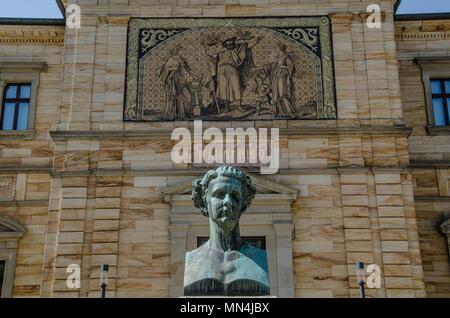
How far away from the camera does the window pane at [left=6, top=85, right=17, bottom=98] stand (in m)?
19.6

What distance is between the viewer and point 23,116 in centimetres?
1939

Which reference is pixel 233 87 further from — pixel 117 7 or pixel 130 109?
pixel 117 7

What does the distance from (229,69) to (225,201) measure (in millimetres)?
11782

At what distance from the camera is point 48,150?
18750mm

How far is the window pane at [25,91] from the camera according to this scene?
64.3 ft

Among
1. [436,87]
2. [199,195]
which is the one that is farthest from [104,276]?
[436,87]

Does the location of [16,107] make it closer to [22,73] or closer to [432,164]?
[22,73]

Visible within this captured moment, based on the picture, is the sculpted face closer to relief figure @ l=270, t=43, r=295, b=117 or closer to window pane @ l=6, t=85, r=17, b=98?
relief figure @ l=270, t=43, r=295, b=117

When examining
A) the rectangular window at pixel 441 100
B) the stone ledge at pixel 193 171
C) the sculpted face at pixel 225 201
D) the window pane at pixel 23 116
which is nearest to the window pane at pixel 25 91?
the window pane at pixel 23 116

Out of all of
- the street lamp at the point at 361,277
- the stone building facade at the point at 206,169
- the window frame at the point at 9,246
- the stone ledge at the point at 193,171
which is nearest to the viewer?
the street lamp at the point at 361,277

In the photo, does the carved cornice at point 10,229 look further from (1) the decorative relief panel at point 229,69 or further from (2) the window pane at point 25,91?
(1) the decorative relief panel at point 229,69

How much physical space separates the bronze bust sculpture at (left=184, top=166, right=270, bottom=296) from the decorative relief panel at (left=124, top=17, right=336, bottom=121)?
35.1ft

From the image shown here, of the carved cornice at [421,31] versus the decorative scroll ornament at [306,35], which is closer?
the decorative scroll ornament at [306,35]
